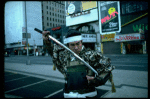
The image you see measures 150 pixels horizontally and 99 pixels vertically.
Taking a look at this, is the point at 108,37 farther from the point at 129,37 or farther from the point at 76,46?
the point at 76,46

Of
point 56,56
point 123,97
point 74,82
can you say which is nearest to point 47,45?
point 56,56

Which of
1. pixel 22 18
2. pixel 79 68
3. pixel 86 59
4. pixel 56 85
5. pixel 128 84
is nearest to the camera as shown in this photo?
pixel 79 68

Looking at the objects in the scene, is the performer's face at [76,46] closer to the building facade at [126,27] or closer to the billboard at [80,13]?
the building facade at [126,27]

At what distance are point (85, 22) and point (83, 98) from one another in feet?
101

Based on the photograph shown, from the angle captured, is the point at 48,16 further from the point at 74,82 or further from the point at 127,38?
the point at 74,82

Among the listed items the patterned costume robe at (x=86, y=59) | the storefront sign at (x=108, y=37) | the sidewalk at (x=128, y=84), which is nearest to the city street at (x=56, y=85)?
the sidewalk at (x=128, y=84)

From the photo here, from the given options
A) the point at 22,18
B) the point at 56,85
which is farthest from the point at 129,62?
the point at 22,18

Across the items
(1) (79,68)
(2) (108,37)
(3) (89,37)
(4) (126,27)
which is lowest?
(1) (79,68)

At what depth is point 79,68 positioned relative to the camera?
1.93 meters

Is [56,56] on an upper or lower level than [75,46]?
lower

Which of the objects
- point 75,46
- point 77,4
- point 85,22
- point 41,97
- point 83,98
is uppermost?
point 77,4

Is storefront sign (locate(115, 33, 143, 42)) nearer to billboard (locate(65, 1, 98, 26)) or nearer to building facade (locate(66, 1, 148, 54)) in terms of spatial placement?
building facade (locate(66, 1, 148, 54))

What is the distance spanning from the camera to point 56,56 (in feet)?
7.37

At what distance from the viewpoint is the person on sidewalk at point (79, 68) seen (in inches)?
73.7
